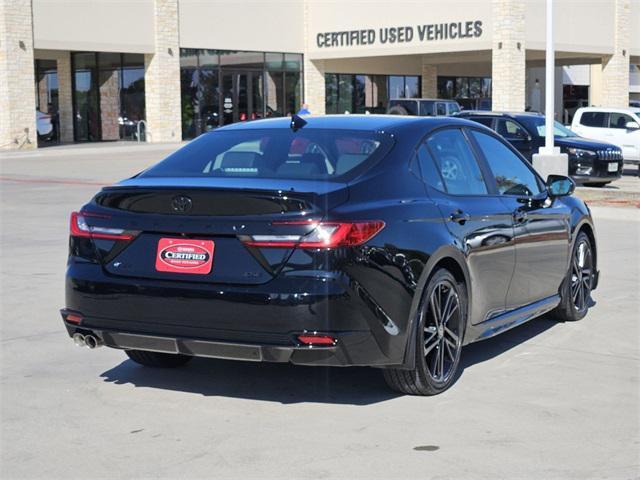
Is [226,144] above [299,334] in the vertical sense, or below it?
above

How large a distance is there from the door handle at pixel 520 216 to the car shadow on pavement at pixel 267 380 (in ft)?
3.13

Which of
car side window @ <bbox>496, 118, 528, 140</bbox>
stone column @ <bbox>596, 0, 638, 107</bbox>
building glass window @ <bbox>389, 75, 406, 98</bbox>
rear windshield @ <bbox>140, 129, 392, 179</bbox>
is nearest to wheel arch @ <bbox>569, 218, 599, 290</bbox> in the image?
rear windshield @ <bbox>140, 129, 392, 179</bbox>

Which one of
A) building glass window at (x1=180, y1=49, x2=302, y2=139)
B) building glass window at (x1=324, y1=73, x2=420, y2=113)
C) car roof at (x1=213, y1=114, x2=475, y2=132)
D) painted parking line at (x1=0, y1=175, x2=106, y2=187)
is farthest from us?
building glass window at (x1=324, y1=73, x2=420, y2=113)

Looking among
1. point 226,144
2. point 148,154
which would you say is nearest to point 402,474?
point 226,144

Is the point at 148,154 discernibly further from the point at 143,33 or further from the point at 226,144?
the point at 226,144

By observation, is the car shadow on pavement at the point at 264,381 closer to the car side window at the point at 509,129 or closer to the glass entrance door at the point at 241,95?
the car side window at the point at 509,129

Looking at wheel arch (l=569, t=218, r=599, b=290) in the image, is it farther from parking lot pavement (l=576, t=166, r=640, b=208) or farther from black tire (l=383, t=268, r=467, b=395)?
parking lot pavement (l=576, t=166, r=640, b=208)

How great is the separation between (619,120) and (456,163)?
22190mm

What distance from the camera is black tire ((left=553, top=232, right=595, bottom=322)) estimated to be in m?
8.49

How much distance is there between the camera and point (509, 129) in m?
23.7

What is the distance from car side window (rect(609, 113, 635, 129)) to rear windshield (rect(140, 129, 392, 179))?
22.5 metres

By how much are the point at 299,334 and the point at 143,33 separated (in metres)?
39.9

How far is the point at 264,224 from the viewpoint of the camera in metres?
5.60

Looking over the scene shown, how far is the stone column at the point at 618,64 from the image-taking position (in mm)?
50344
